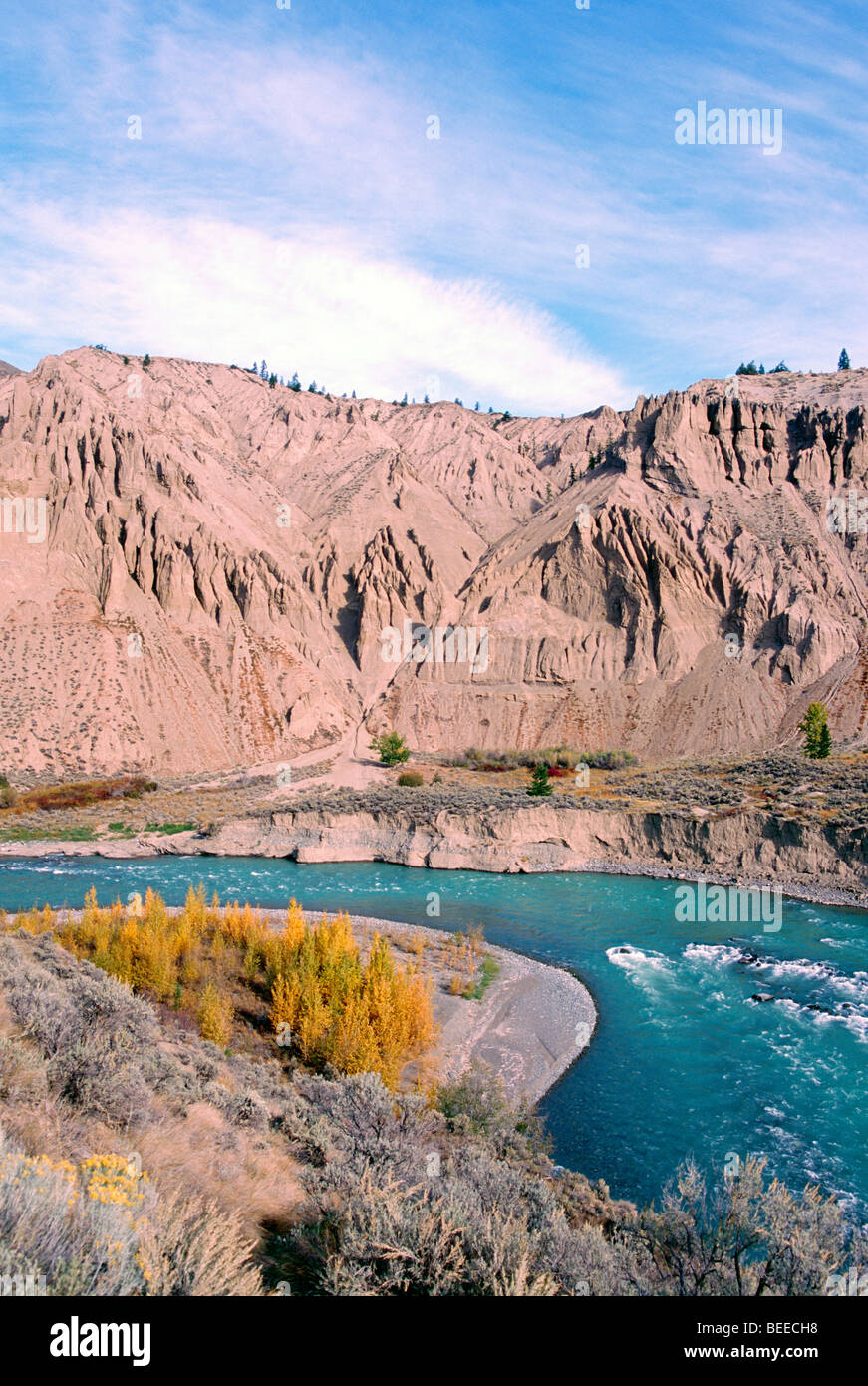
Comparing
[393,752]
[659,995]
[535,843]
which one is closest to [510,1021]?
[659,995]

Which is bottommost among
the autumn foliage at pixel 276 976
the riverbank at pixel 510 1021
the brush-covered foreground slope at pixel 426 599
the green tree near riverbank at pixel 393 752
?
the riverbank at pixel 510 1021

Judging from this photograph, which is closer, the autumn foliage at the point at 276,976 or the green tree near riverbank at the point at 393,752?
the autumn foliage at the point at 276,976

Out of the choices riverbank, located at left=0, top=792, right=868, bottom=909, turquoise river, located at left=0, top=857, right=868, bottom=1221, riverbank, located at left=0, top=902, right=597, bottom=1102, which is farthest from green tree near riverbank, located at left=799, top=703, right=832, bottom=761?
riverbank, located at left=0, top=902, right=597, bottom=1102

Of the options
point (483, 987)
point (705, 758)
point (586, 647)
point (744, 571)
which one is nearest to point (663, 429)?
point (744, 571)

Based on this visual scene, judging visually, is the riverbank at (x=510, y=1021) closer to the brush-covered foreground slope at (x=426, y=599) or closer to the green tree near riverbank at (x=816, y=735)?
the green tree near riverbank at (x=816, y=735)

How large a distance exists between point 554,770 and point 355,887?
Result: 23089 millimetres

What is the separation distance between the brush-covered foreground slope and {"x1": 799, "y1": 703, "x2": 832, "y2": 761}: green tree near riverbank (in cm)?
560

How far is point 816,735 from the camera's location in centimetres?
4775

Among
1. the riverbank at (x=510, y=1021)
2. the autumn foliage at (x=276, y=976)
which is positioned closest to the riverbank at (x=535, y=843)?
the riverbank at (x=510, y=1021)

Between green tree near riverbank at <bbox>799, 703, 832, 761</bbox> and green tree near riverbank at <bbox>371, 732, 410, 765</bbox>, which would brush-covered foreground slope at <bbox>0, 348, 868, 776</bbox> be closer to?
green tree near riverbank at <bbox>799, 703, 832, 761</bbox>

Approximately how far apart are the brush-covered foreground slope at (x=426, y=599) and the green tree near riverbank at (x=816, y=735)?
5.60m

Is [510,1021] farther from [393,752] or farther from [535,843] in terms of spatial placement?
[393,752]

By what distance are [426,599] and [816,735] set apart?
39.7 meters

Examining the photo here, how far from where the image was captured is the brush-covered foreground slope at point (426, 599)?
57.6 metres
